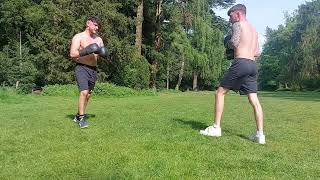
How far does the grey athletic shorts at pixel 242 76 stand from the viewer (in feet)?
23.1

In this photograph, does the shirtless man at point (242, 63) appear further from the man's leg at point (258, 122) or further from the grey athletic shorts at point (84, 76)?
the grey athletic shorts at point (84, 76)

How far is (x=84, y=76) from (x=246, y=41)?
304 cm

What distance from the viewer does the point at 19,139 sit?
669 cm

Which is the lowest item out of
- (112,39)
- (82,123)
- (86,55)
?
(82,123)

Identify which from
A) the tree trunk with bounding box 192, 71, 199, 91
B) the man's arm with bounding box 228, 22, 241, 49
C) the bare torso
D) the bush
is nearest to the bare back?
the man's arm with bounding box 228, 22, 241, 49

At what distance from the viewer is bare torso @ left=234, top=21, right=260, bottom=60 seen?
7027 millimetres

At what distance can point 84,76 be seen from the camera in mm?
8453

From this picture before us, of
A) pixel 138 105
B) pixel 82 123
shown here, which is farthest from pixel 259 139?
pixel 138 105

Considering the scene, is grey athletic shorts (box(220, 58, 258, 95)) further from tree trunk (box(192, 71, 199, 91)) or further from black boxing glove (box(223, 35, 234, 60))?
tree trunk (box(192, 71, 199, 91))

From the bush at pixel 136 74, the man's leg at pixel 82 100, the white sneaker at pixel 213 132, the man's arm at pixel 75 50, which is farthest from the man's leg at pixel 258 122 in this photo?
the bush at pixel 136 74

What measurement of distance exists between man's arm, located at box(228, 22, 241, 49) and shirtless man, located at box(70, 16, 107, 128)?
244 cm

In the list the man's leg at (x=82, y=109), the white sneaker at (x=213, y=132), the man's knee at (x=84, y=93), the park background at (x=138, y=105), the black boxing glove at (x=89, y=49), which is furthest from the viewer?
the man's knee at (x=84, y=93)

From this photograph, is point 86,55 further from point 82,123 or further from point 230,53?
point 230,53

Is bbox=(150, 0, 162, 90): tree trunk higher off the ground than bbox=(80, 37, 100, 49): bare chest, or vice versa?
bbox=(150, 0, 162, 90): tree trunk
